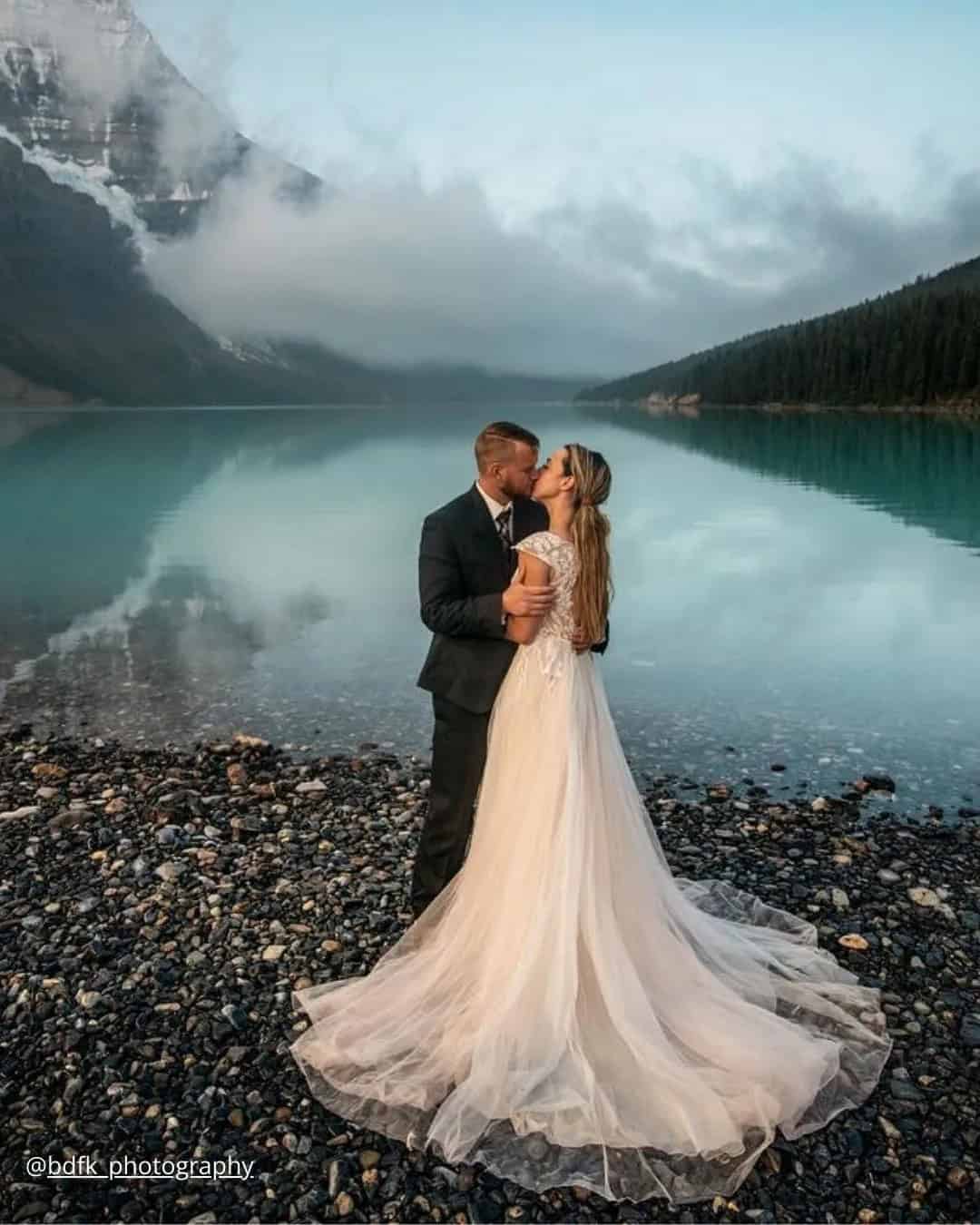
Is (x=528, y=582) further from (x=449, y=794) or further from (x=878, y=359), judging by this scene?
(x=878, y=359)

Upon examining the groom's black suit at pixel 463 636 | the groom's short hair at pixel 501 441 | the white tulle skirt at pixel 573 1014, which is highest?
the groom's short hair at pixel 501 441

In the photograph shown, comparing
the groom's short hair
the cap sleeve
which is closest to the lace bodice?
the cap sleeve

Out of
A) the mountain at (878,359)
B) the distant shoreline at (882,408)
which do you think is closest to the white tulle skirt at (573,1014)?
the distant shoreline at (882,408)

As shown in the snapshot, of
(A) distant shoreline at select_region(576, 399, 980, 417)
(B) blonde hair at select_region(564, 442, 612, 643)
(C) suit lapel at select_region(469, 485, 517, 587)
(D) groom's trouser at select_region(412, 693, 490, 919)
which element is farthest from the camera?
(A) distant shoreline at select_region(576, 399, 980, 417)

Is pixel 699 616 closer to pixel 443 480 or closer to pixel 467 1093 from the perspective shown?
pixel 467 1093

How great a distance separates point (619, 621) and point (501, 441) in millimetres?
16526

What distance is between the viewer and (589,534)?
5691 mm

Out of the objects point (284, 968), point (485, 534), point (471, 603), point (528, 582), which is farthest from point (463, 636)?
point (284, 968)

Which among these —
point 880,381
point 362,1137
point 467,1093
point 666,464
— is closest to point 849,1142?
point 467,1093

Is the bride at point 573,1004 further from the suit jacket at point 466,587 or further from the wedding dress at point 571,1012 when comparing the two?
the suit jacket at point 466,587

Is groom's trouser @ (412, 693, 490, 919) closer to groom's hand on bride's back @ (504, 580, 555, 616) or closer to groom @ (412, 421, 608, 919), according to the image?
groom @ (412, 421, 608, 919)

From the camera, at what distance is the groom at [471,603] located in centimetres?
619

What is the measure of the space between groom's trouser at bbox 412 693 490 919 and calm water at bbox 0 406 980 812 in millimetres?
5967

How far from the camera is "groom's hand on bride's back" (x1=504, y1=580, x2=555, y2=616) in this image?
19.1ft
